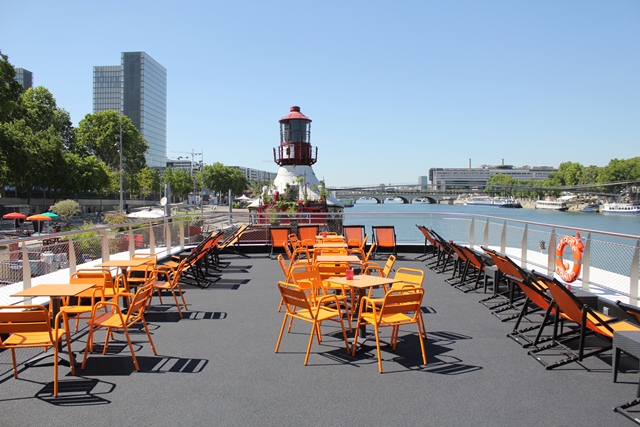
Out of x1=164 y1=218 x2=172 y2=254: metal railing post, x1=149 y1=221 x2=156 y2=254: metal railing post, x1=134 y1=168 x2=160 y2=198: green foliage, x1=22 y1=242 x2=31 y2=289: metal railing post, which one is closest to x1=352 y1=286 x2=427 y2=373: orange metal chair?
x1=22 y1=242 x2=31 y2=289: metal railing post

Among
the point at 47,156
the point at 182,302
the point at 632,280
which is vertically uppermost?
the point at 47,156

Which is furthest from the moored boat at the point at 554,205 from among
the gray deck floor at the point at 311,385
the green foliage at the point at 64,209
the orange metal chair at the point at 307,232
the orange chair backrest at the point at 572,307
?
the orange chair backrest at the point at 572,307

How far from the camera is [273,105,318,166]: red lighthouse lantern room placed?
31.3 meters

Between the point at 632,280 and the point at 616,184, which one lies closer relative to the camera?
the point at 632,280

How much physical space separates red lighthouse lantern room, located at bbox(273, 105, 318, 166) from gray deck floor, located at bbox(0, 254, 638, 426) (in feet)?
84.9

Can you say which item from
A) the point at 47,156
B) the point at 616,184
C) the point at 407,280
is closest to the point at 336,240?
the point at 407,280

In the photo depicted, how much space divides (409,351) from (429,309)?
7.05ft

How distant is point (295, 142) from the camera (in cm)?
3178

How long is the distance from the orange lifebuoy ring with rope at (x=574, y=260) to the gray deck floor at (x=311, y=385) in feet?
6.01

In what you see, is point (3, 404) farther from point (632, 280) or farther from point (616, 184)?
point (616, 184)

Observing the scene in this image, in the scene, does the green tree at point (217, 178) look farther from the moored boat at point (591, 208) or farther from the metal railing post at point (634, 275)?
the metal railing post at point (634, 275)

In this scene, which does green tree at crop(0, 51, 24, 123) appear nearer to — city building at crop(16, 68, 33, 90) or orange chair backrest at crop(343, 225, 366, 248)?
orange chair backrest at crop(343, 225, 366, 248)

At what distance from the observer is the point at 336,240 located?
36.7ft

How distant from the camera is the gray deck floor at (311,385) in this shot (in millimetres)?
3660
